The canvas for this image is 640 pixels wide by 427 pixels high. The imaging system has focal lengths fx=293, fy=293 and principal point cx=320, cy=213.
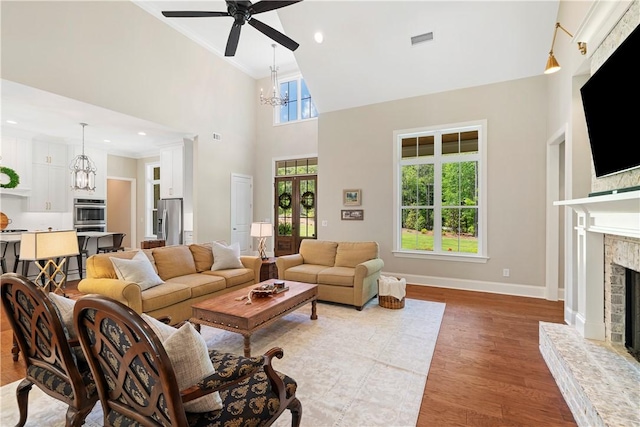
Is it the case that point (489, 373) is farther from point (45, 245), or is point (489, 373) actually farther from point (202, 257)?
point (45, 245)

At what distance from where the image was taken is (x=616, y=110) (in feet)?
7.07

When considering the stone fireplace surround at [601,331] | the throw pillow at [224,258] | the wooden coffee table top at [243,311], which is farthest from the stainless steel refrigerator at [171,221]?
the stone fireplace surround at [601,331]

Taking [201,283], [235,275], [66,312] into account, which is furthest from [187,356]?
[235,275]

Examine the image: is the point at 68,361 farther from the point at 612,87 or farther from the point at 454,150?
the point at 454,150

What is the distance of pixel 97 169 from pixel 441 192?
25.6 ft

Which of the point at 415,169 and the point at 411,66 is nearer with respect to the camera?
the point at 411,66

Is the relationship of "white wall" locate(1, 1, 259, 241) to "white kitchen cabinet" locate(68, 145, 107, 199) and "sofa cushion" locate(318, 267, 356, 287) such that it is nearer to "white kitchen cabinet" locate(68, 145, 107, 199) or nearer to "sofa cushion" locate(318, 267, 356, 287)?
"white kitchen cabinet" locate(68, 145, 107, 199)

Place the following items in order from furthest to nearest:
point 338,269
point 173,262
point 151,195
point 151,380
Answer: point 151,195, point 338,269, point 173,262, point 151,380

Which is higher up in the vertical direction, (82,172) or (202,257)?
(82,172)

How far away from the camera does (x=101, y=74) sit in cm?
457

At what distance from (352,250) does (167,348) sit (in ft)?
11.9

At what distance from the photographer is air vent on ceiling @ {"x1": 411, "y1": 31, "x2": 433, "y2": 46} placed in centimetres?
461

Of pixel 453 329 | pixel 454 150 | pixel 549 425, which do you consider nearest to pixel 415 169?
pixel 454 150

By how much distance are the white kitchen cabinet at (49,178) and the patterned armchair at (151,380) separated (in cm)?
688
